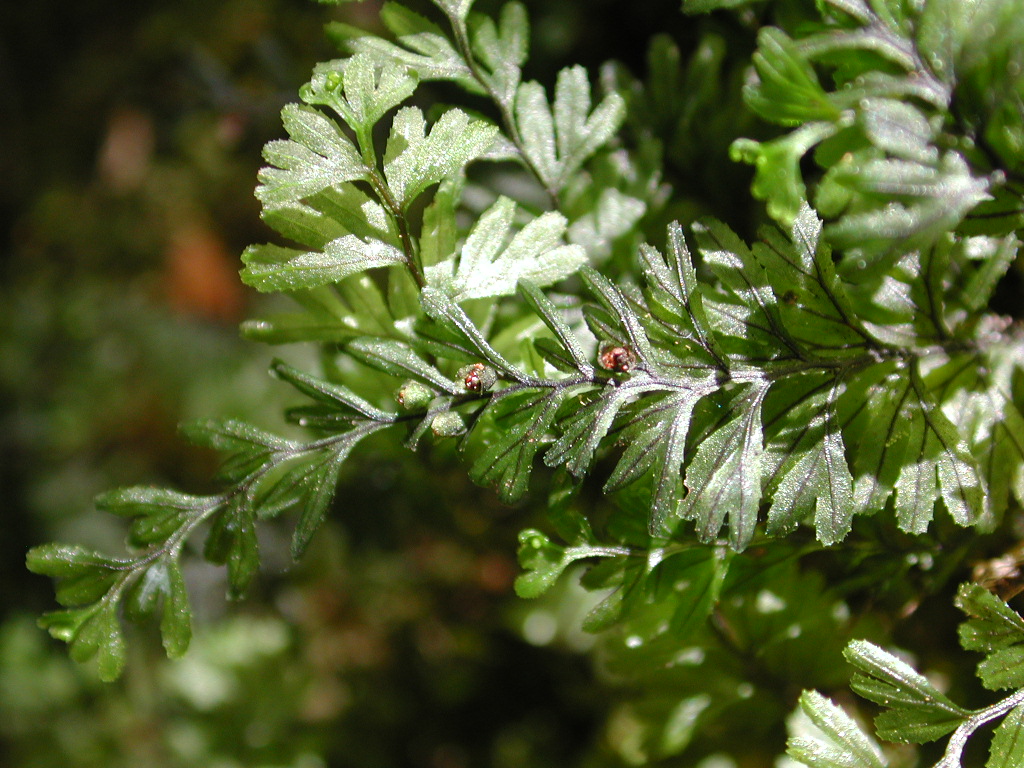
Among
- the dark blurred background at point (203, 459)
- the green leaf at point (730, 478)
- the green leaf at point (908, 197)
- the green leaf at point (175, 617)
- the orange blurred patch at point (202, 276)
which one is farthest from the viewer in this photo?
the orange blurred patch at point (202, 276)

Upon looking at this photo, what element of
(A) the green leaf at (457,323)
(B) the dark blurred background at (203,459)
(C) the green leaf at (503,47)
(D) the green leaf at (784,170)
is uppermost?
(C) the green leaf at (503,47)

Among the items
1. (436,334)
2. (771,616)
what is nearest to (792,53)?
(436,334)

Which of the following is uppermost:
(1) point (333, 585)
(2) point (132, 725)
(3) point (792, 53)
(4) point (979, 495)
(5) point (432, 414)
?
(3) point (792, 53)

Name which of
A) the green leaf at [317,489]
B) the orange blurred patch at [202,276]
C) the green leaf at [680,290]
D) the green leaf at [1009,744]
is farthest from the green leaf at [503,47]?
the orange blurred patch at [202,276]

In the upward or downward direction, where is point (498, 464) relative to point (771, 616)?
upward

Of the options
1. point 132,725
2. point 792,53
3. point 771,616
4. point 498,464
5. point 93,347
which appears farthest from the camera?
point 93,347

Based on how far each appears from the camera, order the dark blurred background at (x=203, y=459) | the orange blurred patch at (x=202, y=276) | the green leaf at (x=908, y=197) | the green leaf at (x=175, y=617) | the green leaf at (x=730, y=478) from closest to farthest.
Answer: the green leaf at (x=908, y=197)
the green leaf at (x=730, y=478)
the green leaf at (x=175, y=617)
the dark blurred background at (x=203, y=459)
the orange blurred patch at (x=202, y=276)

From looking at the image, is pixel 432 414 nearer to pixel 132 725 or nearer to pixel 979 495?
pixel 979 495

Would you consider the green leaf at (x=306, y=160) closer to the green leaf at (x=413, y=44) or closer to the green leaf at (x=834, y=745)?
the green leaf at (x=413, y=44)
